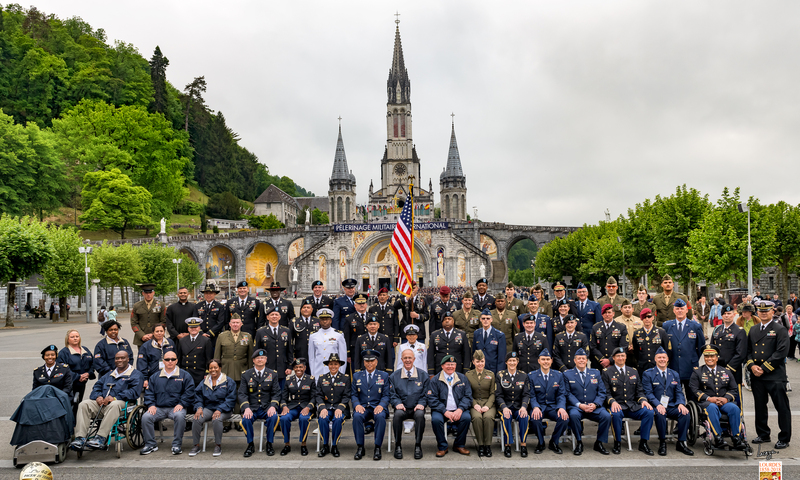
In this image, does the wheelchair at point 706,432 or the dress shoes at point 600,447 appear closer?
the wheelchair at point 706,432

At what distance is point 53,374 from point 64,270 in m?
27.3

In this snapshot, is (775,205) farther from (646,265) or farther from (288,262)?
(288,262)

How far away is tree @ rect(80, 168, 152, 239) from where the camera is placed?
5231 cm

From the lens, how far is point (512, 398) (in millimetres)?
7844

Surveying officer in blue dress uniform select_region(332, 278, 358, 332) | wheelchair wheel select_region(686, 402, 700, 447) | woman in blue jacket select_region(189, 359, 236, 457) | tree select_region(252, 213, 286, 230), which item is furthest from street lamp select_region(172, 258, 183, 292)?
wheelchair wheel select_region(686, 402, 700, 447)

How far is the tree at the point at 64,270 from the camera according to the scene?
103ft

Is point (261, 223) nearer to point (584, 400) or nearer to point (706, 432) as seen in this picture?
point (584, 400)

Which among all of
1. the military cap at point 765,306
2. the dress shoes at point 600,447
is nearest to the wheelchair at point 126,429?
the dress shoes at point 600,447

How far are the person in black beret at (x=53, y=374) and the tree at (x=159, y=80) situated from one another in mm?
70346

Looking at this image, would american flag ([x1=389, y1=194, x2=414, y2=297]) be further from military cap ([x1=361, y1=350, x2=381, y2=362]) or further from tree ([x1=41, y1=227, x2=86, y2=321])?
tree ([x1=41, y1=227, x2=86, y2=321])

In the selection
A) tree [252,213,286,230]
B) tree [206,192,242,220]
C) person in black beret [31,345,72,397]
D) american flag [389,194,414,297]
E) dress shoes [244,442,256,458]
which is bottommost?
dress shoes [244,442,256,458]

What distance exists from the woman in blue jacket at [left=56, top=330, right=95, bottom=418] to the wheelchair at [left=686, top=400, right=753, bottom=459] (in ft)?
28.4

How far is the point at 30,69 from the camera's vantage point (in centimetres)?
5828

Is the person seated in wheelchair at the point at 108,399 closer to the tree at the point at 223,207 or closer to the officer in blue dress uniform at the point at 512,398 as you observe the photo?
the officer in blue dress uniform at the point at 512,398
